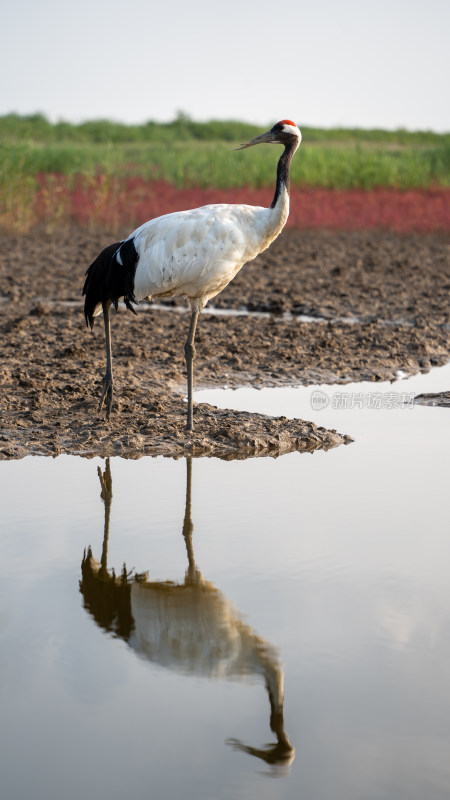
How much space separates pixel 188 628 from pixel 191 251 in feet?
10.0

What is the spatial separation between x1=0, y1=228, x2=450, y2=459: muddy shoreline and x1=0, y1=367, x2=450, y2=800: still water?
16.5 inches

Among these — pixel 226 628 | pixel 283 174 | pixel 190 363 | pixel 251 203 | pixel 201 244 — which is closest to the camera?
pixel 226 628

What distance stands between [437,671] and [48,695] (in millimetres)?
1303

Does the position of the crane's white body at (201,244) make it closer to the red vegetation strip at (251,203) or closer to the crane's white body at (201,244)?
the crane's white body at (201,244)

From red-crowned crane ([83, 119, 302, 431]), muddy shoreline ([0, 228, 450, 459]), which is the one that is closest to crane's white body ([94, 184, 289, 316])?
red-crowned crane ([83, 119, 302, 431])

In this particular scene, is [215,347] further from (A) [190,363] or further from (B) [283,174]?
(B) [283,174]

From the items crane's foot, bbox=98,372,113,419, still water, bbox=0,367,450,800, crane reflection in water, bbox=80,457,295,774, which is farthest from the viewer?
crane's foot, bbox=98,372,113,419

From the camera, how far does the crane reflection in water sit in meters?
3.31

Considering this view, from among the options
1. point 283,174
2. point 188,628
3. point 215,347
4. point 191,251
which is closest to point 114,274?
point 191,251

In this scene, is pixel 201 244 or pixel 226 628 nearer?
pixel 226 628

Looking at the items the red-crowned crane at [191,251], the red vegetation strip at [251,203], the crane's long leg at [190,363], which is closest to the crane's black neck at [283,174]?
the red-crowned crane at [191,251]

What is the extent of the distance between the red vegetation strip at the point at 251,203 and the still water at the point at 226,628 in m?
14.6

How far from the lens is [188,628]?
3.79 metres

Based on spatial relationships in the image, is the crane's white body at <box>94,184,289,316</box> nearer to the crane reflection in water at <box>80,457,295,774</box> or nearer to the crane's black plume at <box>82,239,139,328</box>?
the crane's black plume at <box>82,239,139,328</box>
